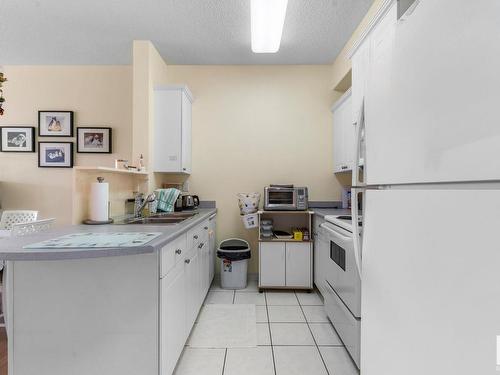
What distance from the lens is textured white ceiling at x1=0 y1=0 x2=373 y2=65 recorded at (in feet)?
7.81

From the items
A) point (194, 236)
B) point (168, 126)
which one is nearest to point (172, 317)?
point (194, 236)

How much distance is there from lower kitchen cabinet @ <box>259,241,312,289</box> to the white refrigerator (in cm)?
198

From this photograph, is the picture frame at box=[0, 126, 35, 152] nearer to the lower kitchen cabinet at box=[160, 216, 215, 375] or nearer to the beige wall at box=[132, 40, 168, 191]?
the beige wall at box=[132, 40, 168, 191]

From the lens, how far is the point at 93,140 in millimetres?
3551

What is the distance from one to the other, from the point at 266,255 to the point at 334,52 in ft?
8.11

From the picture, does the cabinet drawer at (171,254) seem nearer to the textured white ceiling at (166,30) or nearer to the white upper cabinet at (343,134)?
the white upper cabinet at (343,134)

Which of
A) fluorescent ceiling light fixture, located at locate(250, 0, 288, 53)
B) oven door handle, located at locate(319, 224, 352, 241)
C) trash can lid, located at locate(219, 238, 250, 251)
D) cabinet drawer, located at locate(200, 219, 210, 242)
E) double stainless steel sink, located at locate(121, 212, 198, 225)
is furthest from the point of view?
trash can lid, located at locate(219, 238, 250, 251)

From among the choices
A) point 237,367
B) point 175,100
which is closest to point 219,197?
point 175,100

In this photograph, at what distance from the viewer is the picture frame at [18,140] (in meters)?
3.52

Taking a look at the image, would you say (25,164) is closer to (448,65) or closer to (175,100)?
(175,100)

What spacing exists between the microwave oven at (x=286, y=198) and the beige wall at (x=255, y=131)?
352 millimetres

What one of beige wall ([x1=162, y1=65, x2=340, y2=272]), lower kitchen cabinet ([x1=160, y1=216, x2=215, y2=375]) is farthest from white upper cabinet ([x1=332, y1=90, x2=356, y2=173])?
lower kitchen cabinet ([x1=160, y1=216, x2=215, y2=375])

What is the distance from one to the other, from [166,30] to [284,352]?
10.0 ft

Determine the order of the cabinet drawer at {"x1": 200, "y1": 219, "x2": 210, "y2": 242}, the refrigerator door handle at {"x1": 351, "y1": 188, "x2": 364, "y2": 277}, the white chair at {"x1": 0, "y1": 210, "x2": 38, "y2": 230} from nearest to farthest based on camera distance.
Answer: the refrigerator door handle at {"x1": 351, "y1": 188, "x2": 364, "y2": 277}, the cabinet drawer at {"x1": 200, "y1": 219, "x2": 210, "y2": 242}, the white chair at {"x1": 0, "y1": 210, "x2": 38, "y2": 230}
